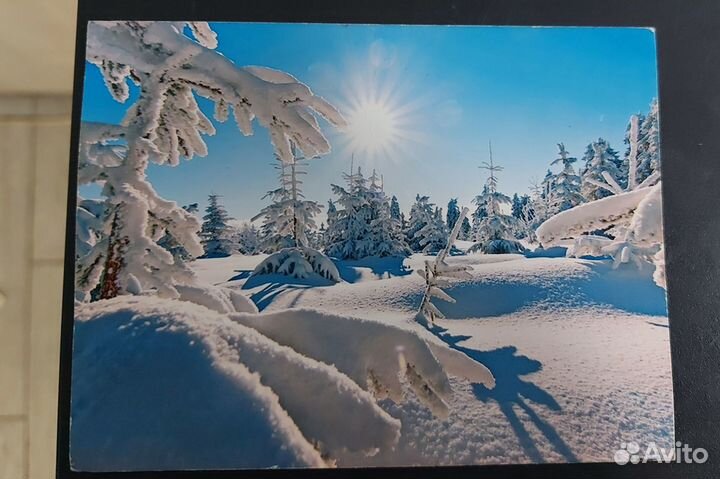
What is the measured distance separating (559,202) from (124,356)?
150 cm

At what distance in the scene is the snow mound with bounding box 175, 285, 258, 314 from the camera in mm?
1420

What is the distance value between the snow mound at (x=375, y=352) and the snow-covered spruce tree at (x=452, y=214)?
379 mm

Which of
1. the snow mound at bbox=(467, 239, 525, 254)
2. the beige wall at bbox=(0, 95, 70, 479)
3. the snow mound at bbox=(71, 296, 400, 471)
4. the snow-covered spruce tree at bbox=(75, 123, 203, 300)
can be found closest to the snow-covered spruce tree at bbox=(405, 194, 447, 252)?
the snow mound at bbox=(467, 239, 525, 254)

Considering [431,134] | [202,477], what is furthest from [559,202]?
[202,477]

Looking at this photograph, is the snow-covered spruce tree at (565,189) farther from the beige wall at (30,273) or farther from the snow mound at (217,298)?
the beige wall at (30,273)

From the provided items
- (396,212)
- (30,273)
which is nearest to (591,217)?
(396,212)

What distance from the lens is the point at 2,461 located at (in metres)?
1.86

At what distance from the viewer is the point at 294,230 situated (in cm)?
146

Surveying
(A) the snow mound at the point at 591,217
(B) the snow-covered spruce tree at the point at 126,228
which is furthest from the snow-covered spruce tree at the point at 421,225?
(B) the snow-covered spruce tree at the point at 126,228

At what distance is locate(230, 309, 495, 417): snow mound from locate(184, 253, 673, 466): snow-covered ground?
28 mm

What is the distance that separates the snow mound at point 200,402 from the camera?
1358 mm

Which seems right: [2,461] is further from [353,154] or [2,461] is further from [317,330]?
[353,154]

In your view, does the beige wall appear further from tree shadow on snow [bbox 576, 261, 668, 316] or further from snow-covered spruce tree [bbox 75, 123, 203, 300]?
tree shadow on snow [bbox 576, 261, 668, 316]

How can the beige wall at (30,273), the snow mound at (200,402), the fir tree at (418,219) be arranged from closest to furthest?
the snow mound at (200,402) → the fir tree at (418,219) → the beige wall at (30,273)
